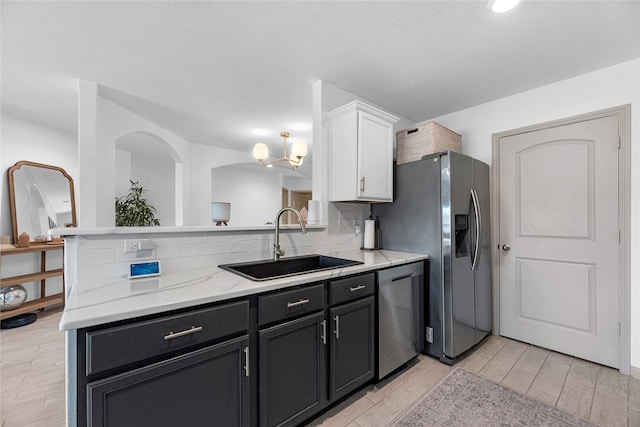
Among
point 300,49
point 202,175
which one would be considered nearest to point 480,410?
point 300,49

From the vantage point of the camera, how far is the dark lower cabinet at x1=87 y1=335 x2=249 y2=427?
95cm

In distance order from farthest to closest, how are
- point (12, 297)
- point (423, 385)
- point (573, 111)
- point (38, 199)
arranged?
point (38, 199)
point (12, 297)
point (573, 111)
point (423, 385)

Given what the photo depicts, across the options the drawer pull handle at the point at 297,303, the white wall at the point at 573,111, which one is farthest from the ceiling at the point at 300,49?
the drawer pull handle at the point at 297,303

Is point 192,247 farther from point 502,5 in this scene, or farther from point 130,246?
point 502,5

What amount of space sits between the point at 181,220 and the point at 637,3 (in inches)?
212

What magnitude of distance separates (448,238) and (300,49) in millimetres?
1880

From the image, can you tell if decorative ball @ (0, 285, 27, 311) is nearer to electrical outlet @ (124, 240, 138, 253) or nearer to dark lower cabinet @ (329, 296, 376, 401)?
electrical outlet @ (124, 240, 138, 253)

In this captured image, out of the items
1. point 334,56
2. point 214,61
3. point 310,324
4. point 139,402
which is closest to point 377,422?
point 310,324

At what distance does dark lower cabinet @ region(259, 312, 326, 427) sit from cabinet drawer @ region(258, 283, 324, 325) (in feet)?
0.15

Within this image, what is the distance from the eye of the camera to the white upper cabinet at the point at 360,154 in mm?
2303

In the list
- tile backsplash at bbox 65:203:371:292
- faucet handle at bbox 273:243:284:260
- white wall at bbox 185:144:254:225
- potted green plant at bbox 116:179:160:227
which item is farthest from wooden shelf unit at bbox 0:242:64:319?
faucet handle at bbox 273:243:284:260

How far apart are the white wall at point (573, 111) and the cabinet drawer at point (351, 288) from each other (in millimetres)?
2057

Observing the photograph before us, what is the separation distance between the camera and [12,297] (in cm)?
311

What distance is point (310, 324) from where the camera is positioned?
4.99 feet
